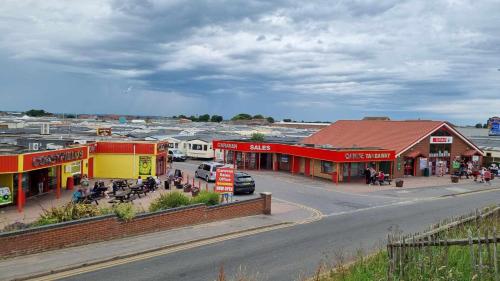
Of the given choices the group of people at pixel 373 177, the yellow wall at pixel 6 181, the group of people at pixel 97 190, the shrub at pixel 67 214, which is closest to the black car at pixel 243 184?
the group of people at pixel 97 190

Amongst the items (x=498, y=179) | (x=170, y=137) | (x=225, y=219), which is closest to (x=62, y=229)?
(x=225, y=219)

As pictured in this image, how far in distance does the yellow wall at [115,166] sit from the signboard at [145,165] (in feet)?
1.49

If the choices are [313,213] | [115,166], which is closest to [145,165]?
[115,166]

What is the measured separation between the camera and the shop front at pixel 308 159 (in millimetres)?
41281

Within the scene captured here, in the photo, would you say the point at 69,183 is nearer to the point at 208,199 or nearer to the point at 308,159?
the point at 208,199

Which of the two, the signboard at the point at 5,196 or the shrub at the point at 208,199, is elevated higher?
the shrub at the point at 208,199

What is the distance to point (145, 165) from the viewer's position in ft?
136

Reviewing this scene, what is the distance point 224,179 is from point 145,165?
1935cm

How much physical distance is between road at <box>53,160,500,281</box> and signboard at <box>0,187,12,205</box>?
583 inches

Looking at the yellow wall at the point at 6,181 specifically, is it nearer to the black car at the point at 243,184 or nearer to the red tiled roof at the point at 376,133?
the black car at the point at 243,184

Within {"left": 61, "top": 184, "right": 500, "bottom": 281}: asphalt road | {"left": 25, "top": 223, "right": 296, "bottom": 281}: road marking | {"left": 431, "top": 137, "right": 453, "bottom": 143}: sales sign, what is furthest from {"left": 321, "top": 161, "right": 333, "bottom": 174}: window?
{"left": 25, "top": 223, "right": 296, "bottom": 281}: road marking

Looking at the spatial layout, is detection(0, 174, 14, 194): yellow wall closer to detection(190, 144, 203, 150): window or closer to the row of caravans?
the row of caravans

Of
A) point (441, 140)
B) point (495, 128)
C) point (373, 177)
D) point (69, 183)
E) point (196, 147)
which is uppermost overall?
point (495, 128)

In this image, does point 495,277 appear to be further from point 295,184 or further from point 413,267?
point 295,184
